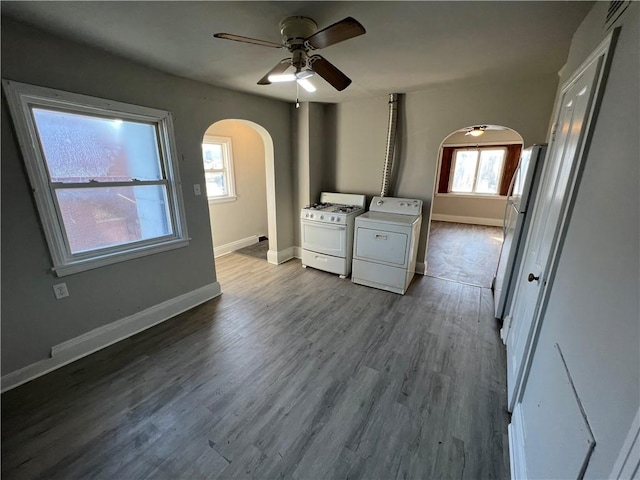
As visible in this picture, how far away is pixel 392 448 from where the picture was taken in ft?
4.85

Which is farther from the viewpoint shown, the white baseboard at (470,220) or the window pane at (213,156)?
the white baseboard at (470,220)

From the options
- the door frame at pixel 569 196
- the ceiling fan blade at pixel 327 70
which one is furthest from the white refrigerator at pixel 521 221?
the ceiling fan blade at pixel 327 70

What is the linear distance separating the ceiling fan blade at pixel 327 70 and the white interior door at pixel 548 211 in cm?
132

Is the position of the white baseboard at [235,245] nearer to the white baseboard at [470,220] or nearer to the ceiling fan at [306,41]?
the ceiling fan at [306,41]

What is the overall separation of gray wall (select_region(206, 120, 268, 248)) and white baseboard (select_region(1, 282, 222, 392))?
1752 millimetres

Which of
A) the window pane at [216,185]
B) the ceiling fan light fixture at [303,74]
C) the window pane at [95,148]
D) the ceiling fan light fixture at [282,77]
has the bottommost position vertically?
the window pane at [216,185]

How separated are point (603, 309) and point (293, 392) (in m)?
1.71

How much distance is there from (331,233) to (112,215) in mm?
2351

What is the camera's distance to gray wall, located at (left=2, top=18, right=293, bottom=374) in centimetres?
171

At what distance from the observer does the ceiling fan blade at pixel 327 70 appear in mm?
1668

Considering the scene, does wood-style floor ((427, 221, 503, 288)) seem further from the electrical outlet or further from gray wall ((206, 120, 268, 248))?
the electrical outlet

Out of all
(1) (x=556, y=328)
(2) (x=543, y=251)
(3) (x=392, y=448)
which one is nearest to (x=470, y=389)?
(3) (x=392, y=448)

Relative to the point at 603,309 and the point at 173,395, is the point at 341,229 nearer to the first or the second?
the point at 173,395

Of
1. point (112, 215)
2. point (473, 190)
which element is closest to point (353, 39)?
point (112, 215)
